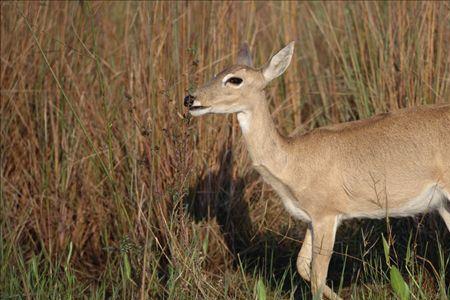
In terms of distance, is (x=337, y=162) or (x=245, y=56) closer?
(x=337, y=162)

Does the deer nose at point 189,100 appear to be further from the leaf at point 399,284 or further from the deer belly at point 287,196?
the leaf at point 399,284

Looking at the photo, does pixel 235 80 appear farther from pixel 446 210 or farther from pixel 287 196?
pixel 446 210

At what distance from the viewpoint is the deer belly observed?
19.9 ft

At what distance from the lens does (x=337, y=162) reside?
237 inches

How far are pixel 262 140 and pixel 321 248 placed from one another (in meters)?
0.86

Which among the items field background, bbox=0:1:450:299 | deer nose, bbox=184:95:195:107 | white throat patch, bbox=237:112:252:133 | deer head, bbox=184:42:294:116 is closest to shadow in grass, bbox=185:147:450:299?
field background, bbox=0:1:450:299

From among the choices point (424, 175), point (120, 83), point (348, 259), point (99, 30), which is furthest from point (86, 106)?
point (424, 175)

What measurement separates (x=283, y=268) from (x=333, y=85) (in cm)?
182

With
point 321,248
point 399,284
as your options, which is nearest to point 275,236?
point 321,248

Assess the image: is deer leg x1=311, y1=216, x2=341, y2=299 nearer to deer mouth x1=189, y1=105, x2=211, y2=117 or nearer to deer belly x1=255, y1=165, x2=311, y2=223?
deer belly x1=255, y1=165, x2=311, y2=223

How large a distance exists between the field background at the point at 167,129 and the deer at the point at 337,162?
0.52 m

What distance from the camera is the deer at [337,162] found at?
228 inches

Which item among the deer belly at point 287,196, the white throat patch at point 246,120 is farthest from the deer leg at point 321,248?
the white throat patch at point 246,120

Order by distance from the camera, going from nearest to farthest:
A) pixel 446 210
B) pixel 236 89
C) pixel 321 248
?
pixel 321 248, pixel 446 210, pixel 236 89
